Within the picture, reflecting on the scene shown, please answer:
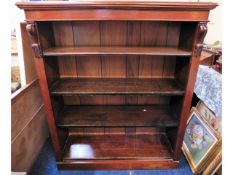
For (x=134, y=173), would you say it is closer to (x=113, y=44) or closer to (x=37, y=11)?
(x=113, y=44)

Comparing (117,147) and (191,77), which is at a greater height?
(191,77)

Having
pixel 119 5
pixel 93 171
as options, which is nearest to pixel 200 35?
pixel 119 5

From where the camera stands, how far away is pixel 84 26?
1.42 metres

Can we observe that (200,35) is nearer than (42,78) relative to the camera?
Yes

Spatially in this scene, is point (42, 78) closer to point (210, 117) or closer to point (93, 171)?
point (93, 171)

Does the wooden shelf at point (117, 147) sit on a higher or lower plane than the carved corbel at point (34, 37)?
lower

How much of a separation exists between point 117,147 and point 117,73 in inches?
30.2

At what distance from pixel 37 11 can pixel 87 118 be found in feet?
3.10

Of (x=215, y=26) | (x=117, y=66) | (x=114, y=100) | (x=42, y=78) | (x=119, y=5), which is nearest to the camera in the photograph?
(x=119, y=5)

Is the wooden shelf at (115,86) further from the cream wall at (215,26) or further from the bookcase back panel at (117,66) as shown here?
the cream wall at (215,26)

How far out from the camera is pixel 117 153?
1.66 m

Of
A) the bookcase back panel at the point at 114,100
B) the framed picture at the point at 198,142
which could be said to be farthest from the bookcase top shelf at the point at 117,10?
the framed picture at the point at 198,142

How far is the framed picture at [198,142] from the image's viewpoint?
56.9 inches
